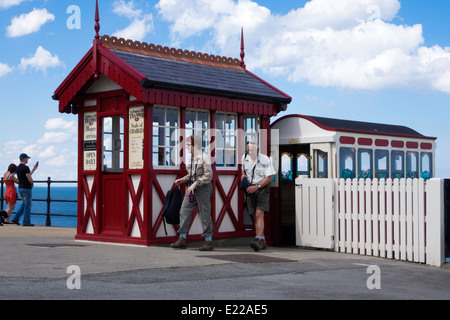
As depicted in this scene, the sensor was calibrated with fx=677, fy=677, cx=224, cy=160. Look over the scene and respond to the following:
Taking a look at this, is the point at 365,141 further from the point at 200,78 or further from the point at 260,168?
the point at 200,78

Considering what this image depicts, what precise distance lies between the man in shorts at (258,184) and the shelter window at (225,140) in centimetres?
71

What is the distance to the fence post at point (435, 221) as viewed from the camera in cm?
1102

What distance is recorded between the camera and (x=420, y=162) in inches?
658

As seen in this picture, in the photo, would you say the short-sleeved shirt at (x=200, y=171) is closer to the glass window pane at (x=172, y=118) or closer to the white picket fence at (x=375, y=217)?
the glass window pane at (x=172, y=118)

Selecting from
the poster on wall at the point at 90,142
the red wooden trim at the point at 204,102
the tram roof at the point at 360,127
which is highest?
the red wooden trim at the point at 204,102

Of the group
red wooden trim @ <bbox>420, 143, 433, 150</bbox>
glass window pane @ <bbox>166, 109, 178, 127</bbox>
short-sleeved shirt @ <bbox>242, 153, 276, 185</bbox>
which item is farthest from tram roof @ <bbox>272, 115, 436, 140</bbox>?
glass window pane @ <bbox>166, 109, 178, 127</bbox>

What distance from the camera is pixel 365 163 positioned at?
14.8 meters

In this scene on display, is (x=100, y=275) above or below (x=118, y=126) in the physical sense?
below

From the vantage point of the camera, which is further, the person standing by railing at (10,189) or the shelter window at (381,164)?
the person standing by railing at (10,189)

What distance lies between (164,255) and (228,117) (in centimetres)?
390

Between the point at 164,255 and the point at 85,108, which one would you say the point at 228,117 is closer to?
the point at 85,108

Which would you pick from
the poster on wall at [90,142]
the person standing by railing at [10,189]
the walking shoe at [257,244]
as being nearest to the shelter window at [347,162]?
the walking shoe at [257,244]

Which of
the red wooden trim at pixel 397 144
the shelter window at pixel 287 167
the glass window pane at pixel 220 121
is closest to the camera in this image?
the glass window pane at pixel 220 121

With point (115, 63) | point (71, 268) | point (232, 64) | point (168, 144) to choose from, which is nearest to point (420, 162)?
point (232, 64)
